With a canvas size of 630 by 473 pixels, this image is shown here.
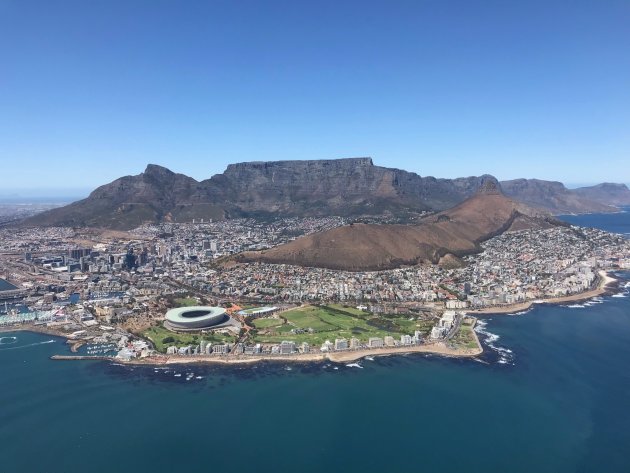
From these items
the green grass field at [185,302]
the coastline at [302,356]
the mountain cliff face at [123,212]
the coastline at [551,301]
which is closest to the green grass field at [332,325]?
the coastline at [302,356]

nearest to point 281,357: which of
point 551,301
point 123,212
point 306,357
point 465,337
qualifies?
point 306,357

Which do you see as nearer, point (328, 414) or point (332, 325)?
point (328, 414)

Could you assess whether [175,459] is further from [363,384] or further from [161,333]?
[161,333]

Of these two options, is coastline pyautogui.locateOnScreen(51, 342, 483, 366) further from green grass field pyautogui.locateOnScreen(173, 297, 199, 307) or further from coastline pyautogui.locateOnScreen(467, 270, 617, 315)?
green grass field pyautogui.locateOnScreen(173, 297, 199, 307)

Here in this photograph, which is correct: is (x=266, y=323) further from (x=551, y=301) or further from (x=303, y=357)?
(x=551, y=301)

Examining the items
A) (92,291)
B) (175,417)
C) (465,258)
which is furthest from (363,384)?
(465,258)

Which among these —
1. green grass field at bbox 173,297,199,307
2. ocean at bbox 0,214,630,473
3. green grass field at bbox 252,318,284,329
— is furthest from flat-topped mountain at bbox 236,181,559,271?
ocean at bbox 0,214,630,473

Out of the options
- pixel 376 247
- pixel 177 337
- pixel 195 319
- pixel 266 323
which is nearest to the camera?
pixel 177 337

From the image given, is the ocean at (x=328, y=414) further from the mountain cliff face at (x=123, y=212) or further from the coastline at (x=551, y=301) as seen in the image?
the mountain cliff face at (x=123, y=212)
